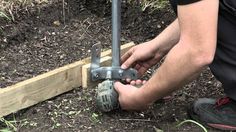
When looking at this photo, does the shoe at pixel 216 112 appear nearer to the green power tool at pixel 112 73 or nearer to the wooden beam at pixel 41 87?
the green power tool at pixel 112 73

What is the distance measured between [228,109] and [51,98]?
96 cm

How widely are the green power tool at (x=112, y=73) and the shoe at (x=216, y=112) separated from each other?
14.8 inches

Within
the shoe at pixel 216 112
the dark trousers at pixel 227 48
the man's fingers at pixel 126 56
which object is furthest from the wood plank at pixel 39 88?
the dark trousers at pixel 227 48

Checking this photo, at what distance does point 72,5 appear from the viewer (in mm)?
3957

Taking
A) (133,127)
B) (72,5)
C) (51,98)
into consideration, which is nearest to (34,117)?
(51,98)

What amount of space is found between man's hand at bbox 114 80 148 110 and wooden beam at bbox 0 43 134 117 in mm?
384

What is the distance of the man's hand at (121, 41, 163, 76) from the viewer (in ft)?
9.61

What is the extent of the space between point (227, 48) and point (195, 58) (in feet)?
1.22

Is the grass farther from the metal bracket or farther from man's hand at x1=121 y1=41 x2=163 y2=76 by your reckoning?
man's hand at x1=121 y1=41 x2=163 y2=76

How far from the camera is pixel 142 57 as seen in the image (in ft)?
9.68

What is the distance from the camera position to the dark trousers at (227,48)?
8.13ft

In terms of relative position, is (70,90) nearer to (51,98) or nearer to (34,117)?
(51,98)

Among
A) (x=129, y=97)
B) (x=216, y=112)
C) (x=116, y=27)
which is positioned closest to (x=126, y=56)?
(x=116, y=27)

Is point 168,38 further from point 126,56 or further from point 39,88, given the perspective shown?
point 39,88
